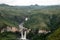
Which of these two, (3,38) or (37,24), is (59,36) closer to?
(3,38)

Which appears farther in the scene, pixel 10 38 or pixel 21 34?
pixel 21 34

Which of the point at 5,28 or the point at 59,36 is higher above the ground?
the point at 5,28

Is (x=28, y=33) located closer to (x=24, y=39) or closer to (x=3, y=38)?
(x=24, y=39)

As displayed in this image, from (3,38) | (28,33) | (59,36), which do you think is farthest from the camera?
(28,33)

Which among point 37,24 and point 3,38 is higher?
point 37,24

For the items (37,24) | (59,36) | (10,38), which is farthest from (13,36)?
(59,36)

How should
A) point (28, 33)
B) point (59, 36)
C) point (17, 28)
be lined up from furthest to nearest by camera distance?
1. point (17, 28)
2. point (28, 33)
3. point (59, 36)

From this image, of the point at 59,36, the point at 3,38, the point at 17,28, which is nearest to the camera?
the point at 59,36

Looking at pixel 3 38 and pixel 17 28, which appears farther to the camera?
pixel 17 28

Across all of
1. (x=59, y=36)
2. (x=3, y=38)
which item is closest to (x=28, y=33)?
(x=3, y=38)
